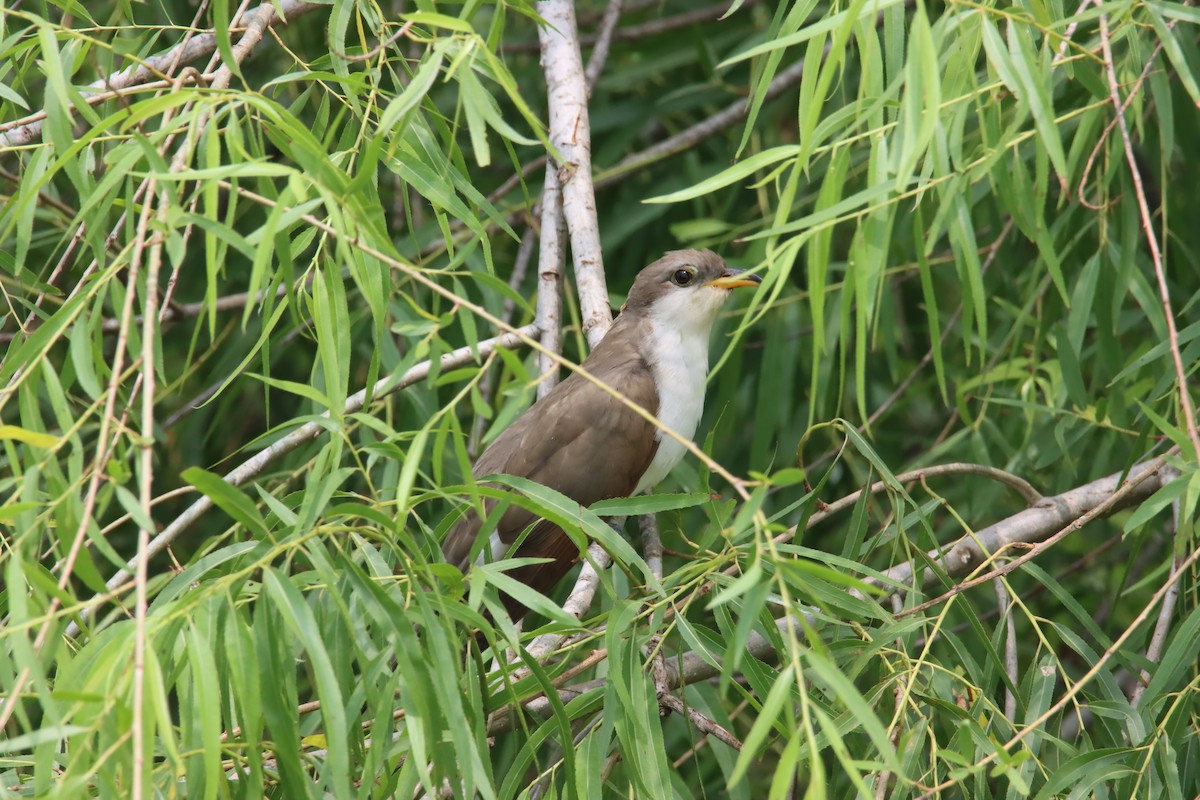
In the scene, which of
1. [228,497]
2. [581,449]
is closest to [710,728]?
[228,497]

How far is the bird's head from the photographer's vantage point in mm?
Answer: 3752


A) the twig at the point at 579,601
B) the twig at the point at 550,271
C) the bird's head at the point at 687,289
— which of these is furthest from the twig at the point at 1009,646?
the bird's head at the point at 687,289

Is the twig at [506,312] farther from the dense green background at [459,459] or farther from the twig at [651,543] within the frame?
the twig at [651,543]

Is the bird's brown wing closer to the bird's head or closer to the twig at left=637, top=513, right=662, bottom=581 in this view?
the twig at left=637, top=513, right=662, bottom=581

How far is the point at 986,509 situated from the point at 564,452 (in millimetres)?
1250

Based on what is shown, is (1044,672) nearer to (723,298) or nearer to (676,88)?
(723,298)

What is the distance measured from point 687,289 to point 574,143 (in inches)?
22.9

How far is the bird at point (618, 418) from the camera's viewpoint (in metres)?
3.44

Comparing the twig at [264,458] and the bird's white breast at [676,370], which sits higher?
the twig at [264,458]

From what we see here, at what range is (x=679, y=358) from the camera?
3732 millimetres

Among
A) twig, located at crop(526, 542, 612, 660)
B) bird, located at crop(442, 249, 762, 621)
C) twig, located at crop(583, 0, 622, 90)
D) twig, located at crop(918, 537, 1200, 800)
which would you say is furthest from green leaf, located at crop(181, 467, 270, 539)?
twig, located at crop(583, 0, 622, 90)

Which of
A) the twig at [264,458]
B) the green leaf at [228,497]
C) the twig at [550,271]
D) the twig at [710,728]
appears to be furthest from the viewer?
the twig at [550,271]

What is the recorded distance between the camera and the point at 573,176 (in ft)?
11.3

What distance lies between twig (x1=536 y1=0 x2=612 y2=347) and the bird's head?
237mm
